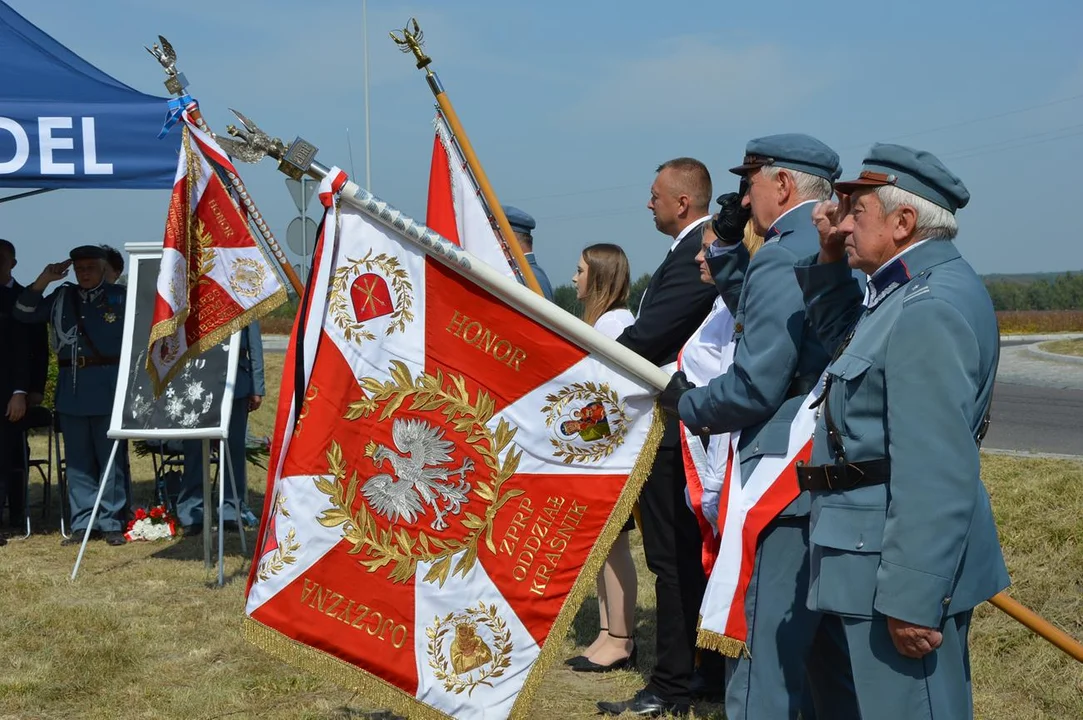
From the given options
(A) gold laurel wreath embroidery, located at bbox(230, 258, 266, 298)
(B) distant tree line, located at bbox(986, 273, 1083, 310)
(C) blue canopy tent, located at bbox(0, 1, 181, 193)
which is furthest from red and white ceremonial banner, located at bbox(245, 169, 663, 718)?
(B) distant tree line, located at bbox(986, 273, 1083, 310)

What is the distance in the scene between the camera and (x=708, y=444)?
12.3ft

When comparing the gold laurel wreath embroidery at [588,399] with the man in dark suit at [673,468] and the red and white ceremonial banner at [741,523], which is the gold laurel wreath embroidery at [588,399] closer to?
the red and white ceremonial banner at [741,523]

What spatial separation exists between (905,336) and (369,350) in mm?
1842

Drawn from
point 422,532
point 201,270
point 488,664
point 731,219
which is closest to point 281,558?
point 422,532

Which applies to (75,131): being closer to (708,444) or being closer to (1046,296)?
(708,444)

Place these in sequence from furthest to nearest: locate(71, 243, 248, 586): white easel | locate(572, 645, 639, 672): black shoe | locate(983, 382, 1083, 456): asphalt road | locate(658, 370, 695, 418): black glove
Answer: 1. locate(983, 382, 1083, 456): asphalt road
2. locate(71, 243, 248, 586): white easel
3. locate(572, 645, 639, 672): black shoe
4. locate(658, 370, 695, 418): black glove

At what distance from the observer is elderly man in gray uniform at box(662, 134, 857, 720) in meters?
3.11

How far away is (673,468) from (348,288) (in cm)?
168

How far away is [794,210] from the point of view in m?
3.29

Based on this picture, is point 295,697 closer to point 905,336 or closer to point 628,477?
point 628,477

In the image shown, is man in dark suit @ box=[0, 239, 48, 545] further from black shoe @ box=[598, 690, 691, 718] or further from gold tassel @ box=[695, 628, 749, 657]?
gold tassel @ box=[695, 628, 749, 657]

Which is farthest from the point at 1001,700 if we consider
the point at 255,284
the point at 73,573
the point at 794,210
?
the point at 73,573

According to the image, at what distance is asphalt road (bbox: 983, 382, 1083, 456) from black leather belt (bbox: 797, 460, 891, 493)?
7.23 meters

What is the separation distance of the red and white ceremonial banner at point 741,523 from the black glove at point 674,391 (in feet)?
0.89
